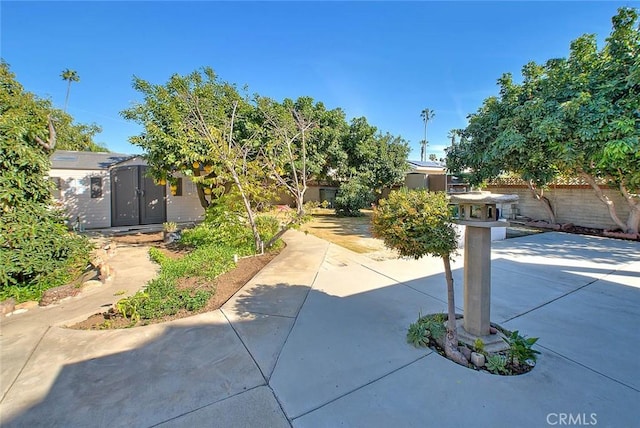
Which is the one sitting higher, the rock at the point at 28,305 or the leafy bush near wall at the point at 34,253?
the leafy bush near wall at the point at 34,253

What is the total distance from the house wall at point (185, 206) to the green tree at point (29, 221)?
24.6 feet

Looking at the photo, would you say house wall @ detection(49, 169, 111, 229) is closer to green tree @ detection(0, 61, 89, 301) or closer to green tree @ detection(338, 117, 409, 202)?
green tree @ detection(0, 61, 89, 301)

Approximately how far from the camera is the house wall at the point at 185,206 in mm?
11883

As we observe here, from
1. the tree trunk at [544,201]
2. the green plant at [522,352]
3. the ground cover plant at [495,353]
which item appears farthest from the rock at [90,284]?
the tree trunk at [544,201]

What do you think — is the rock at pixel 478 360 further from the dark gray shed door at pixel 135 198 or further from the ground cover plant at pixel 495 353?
the dark gray shed door at pixel 135 198

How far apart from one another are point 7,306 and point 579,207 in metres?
14.9

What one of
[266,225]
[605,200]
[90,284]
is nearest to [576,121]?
[605,200]

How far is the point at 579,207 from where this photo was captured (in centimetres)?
979

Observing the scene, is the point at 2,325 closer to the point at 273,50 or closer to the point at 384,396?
the point at 384,396

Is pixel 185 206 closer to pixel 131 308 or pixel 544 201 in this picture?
pixel 131 308

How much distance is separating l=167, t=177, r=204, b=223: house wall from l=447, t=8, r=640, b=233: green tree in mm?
11100

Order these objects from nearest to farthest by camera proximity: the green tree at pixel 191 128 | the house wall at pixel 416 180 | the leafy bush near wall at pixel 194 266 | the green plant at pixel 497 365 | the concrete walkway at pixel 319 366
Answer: the concrete walkway at pixel 319 366, the green plant at pixel 497 365, the leafy bush near wall at pixel 194 266, the green tree at pixel 191 128, the house wall at pixel 416 180

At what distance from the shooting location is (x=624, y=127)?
18.9 feet

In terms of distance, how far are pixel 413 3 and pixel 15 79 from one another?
47.0ft
